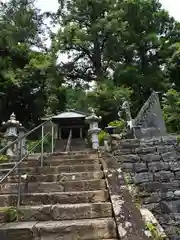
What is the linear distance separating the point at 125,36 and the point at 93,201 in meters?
15.4

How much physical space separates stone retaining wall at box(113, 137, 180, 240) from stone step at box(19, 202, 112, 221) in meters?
1.80

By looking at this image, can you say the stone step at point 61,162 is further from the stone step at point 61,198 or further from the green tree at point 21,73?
the green tree at point 21,73

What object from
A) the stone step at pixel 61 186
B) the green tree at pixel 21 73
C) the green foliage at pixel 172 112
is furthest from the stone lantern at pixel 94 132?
the green tree at pixel 21 73

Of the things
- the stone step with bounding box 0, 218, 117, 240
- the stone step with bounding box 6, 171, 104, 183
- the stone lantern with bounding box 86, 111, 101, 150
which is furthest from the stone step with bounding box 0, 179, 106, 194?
the stone lantern with bounding box 86, 111, 101, 150

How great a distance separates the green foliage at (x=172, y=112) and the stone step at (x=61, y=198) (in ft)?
29.3

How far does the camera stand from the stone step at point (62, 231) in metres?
2.51

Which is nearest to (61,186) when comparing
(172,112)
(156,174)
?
(156,174)

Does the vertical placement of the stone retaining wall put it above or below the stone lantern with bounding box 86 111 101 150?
below

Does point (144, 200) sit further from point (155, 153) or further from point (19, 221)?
point (19, 221)

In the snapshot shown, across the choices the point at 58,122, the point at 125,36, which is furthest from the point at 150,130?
the point at 125,36

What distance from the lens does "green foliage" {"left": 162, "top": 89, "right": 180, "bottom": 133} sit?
37.9 feet

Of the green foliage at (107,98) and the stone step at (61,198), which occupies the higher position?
the green foliage at (107,98)

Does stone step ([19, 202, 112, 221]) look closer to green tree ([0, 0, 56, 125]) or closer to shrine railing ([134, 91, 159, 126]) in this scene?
shrine railing ([134, 91, 159, 126])

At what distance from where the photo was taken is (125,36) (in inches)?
668
